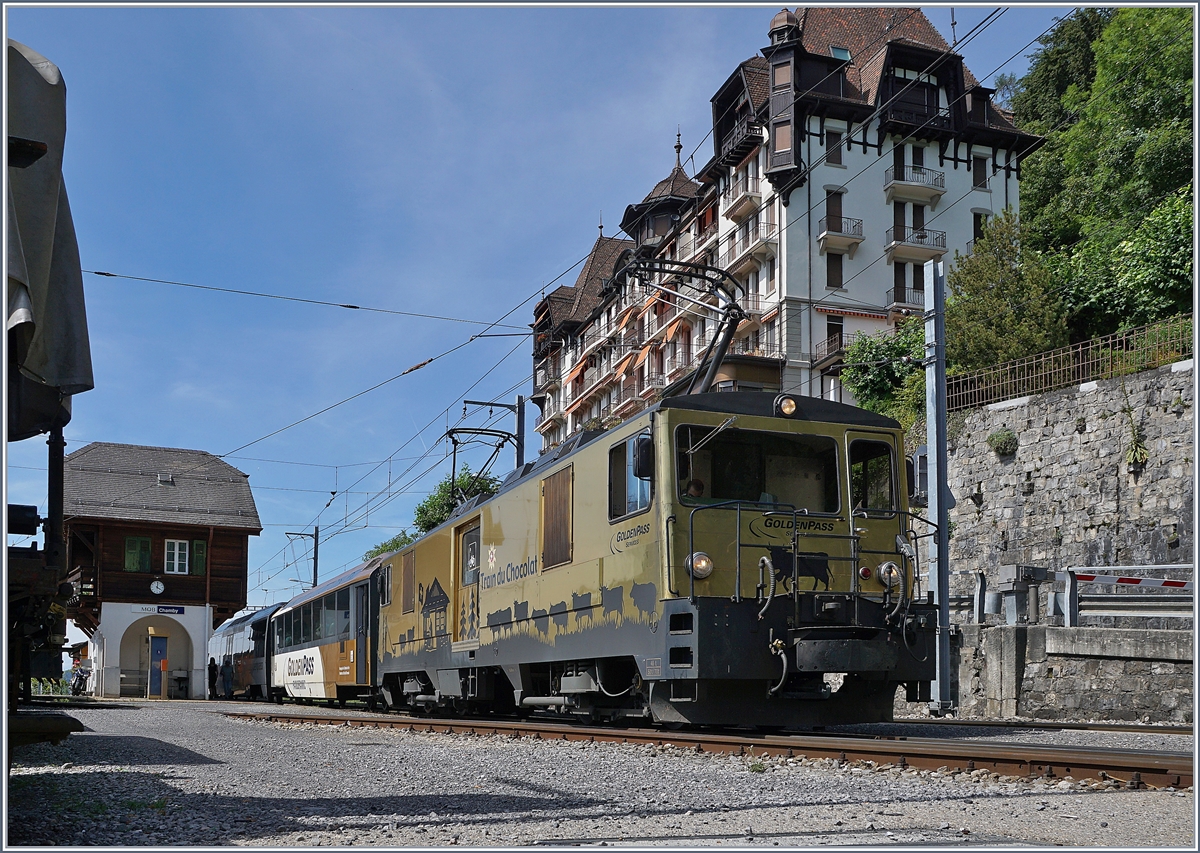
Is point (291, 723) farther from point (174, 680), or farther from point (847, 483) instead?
point (174, 680)

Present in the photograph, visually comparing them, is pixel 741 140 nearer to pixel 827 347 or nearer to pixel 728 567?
pixel 827 347

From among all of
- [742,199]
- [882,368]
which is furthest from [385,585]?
[742,199]

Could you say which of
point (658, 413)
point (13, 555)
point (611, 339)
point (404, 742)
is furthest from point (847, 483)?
point (611, 339)

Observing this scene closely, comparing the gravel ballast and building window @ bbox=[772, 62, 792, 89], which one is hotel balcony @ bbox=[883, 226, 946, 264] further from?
the gravel ballast

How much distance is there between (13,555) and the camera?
6359 mm

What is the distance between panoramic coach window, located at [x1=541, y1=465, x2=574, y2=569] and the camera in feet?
39.2

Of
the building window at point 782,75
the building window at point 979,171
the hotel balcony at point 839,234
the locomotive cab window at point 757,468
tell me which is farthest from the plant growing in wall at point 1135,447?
the building window at point 979,171

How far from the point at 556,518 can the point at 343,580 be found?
12004mm

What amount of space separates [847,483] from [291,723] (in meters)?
10.0

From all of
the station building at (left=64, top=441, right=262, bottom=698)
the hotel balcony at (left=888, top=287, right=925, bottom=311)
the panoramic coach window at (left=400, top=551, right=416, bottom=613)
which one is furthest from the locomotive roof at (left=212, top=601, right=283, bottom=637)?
the hotel balcony at (left=888, top=287, right=925, bottom=311)

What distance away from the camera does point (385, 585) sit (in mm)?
20094

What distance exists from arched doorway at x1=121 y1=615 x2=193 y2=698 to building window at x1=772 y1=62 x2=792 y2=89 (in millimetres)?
29866

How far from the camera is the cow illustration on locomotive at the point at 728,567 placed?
9.77 m

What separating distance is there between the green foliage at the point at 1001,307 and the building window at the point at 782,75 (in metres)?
14.2
